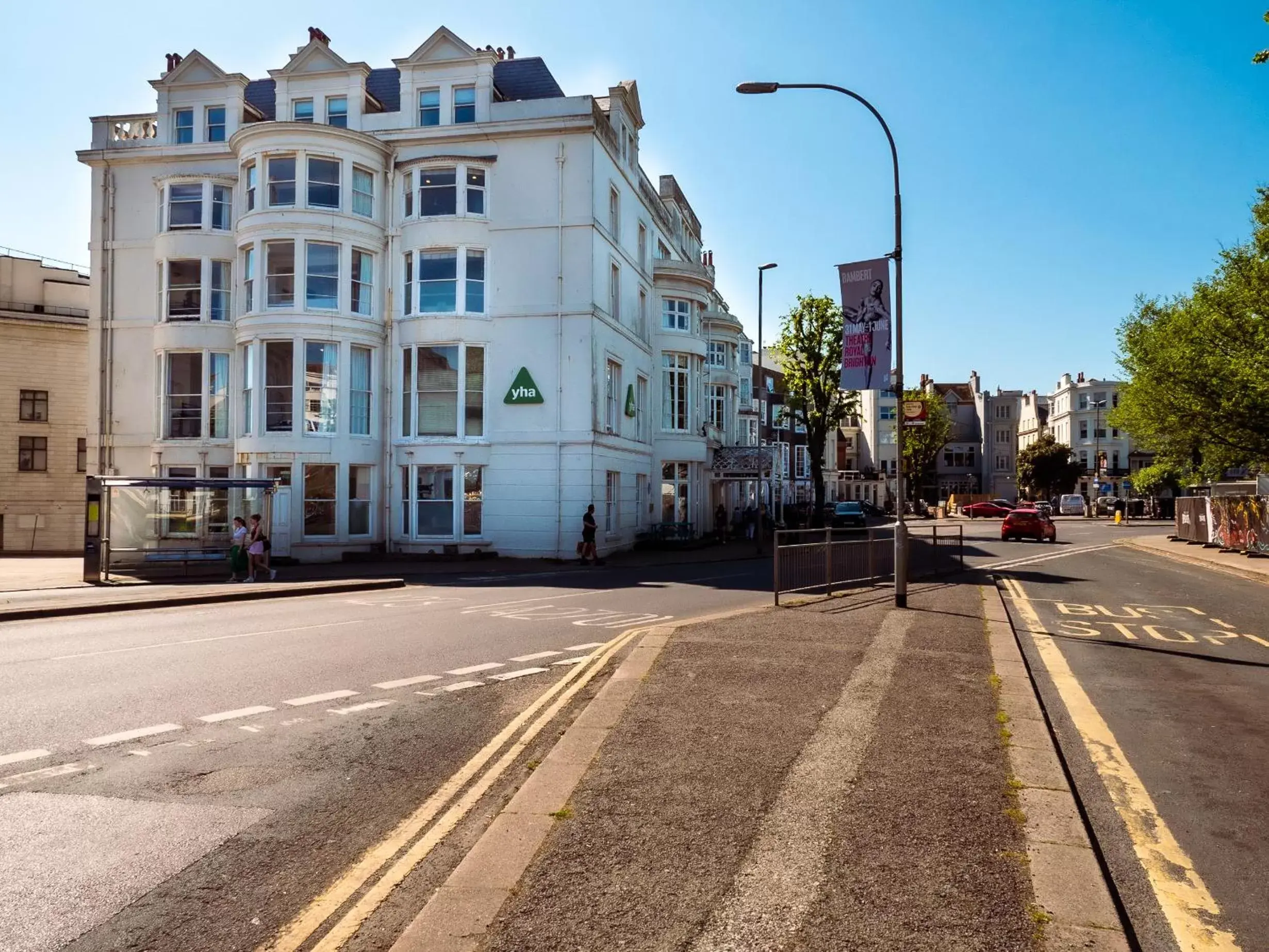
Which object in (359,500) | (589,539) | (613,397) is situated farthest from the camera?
(613,397)

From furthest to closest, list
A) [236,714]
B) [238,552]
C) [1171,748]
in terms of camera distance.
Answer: [238,552] < [236,714] < [1171,748]

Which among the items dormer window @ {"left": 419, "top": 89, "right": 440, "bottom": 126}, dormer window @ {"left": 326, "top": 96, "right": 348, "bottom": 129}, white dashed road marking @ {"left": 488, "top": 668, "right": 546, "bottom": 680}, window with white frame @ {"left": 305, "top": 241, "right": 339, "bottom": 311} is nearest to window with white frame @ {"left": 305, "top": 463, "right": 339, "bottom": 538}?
window with white frame @ {"left": 305, "top": 241, "right": 339, "bottom": 311}

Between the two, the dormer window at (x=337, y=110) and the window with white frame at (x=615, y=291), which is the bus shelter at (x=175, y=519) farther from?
the dormer window at (x=337, y=110)

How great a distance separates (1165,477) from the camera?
77188 mm

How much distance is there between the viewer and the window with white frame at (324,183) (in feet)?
97.9

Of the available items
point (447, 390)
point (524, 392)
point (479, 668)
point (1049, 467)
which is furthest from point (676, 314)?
point (1049, 467)

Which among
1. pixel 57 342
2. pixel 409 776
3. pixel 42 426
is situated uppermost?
pixel 57 342

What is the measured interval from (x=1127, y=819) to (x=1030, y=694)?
283cm

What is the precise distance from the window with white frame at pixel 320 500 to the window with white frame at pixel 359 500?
52 centimetres

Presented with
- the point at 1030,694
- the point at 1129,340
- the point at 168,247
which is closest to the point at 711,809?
the point at 1030,694

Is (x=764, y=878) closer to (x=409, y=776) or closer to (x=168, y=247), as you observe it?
(x=409, y=776)

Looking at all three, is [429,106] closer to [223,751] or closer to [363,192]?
[363,192]

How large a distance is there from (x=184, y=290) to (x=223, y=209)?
3.11m

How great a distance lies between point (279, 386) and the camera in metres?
29.2
